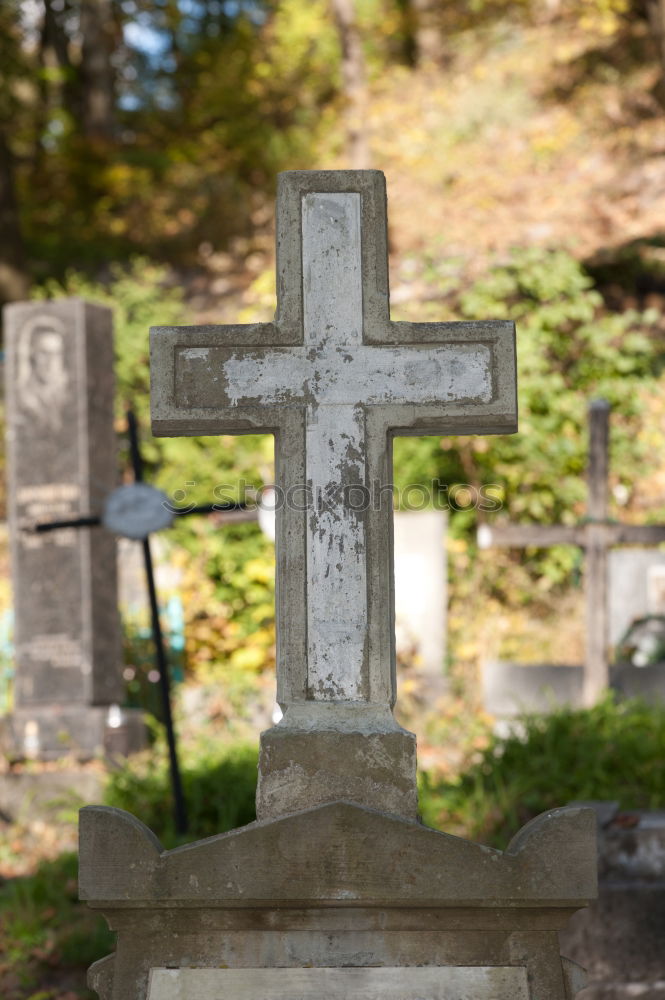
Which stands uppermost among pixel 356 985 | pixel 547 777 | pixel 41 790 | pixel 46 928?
pixel 356 985

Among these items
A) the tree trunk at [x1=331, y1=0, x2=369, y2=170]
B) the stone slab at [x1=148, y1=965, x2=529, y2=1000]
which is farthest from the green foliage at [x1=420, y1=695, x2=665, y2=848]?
the tree trunk at [x1=331, y1=0, x2=369, y2=170]

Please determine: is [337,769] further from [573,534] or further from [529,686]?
[573,534]

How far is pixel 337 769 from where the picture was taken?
113 inches

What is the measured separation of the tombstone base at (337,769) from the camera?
112 inches

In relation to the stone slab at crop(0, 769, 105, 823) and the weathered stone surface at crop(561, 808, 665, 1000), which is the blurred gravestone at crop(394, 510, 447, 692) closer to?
the stone slab at crop(0, 769, 105, 823)

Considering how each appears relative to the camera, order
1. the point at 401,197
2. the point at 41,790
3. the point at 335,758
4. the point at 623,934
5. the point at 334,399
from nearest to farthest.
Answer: the point at 335,758 < the point at 334,399 < the point at 623,934 < the point at 41,790 < the point at 401,197

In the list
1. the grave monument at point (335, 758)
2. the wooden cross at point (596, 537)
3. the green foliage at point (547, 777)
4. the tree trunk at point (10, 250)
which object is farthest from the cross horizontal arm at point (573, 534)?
the tree trunk at point (10, 250)

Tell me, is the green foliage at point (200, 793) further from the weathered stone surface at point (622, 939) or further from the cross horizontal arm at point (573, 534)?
the cross horizontal arm at point (573, 534)

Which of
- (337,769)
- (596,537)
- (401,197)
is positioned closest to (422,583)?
(596,537)

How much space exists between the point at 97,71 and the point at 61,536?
41.5 ft

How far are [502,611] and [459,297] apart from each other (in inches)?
114

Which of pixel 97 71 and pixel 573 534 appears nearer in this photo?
pixel 573 534

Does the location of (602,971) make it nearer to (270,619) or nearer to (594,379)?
(270,619)

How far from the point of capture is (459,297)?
10367mm
